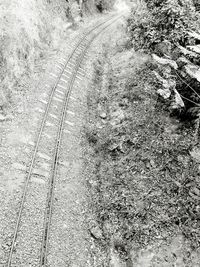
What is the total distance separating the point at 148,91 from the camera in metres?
12.9

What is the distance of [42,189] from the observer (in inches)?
397

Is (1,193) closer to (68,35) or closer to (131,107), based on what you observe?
(131,107)

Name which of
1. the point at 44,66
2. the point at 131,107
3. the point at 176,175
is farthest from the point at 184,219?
the point at 44,66

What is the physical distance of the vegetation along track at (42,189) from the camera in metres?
8.22

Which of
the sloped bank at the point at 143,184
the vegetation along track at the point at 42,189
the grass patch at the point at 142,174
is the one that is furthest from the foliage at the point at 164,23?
the vegetation along track at the point at 42,189

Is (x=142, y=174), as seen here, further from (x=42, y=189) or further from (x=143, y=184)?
(x=42, y=189)

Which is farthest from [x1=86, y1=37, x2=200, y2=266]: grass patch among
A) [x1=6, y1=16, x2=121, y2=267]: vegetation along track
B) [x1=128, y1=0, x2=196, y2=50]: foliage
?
[x1=128, y1=0, x2=196, y2=50]: foliage

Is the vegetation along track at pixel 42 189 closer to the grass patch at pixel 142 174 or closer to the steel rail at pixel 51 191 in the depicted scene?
the steel rail at pixel 51 191

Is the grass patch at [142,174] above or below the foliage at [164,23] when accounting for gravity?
below

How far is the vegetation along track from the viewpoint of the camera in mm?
8219

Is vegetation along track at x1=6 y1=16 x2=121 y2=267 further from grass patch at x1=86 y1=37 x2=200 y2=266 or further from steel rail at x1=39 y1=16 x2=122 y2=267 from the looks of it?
grass patch at x1=86 y1=37 x2=200 y2=266

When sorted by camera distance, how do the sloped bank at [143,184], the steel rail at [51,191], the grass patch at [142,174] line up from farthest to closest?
1. the grass patch at [142,174]
2. the steel rail at [51,191]
3. the sloped bank at [143,184]

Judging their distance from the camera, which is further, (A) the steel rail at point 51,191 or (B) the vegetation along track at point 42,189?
(A) the steel rail at point 51,191

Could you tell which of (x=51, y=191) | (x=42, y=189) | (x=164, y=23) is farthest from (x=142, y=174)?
(x=164, y=23)
